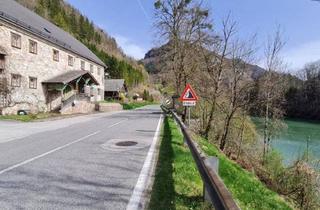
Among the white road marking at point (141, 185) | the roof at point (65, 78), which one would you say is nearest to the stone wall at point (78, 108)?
the roof at point (65, 78)

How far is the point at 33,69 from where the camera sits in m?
25.8

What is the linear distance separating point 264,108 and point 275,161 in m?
5.58

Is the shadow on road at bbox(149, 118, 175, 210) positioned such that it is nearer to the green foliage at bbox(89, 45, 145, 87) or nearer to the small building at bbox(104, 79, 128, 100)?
the small building at bbox(104, 79, 128, 100)

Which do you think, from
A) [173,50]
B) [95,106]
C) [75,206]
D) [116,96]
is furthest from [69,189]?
[116,96]

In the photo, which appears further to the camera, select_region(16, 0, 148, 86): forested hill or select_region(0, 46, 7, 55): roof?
select_region(16, 0, 148, 86): forested hill

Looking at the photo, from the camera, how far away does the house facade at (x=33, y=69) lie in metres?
22.0

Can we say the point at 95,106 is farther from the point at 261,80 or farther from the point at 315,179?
the point at 315,179

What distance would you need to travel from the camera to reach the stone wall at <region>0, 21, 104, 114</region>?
2220 centimetres

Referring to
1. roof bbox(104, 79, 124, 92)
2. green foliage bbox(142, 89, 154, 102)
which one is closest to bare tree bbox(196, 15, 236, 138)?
roof bbox(104, 79, 124, 92)

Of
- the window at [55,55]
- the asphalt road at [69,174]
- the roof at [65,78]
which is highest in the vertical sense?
the window at [55,55]

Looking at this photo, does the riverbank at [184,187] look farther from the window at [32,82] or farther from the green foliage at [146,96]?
the green foliage at [146,96]

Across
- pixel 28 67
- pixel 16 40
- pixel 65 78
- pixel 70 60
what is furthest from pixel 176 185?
pixel 70 60

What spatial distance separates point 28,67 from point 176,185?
23.7m

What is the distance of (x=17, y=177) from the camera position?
18.3 ft
